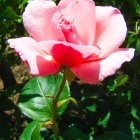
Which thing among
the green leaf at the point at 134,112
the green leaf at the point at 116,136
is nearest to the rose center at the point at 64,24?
the green leaf at the point at 116,136

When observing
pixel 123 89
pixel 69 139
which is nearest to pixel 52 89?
pixel 69 139

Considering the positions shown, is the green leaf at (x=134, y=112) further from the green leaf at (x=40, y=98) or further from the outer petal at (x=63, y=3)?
the outer petal at (x=63, y=3)

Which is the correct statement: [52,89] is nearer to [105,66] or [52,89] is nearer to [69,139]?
[69,139]

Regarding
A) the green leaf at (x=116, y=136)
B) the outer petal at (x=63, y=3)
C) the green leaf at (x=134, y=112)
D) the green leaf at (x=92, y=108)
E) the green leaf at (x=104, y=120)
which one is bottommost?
the green leaf at (x=104, y=120)

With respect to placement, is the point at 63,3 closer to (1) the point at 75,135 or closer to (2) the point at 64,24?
(2) the point at 64,24

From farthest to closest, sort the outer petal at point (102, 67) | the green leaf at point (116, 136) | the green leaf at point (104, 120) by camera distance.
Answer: the green leaf at point (104, 120), the green leaf at point (116, 136), the outer petal at point (102, 67)

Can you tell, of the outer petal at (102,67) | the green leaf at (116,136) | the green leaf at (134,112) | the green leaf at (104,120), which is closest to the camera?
the outer petal at (102,67)
